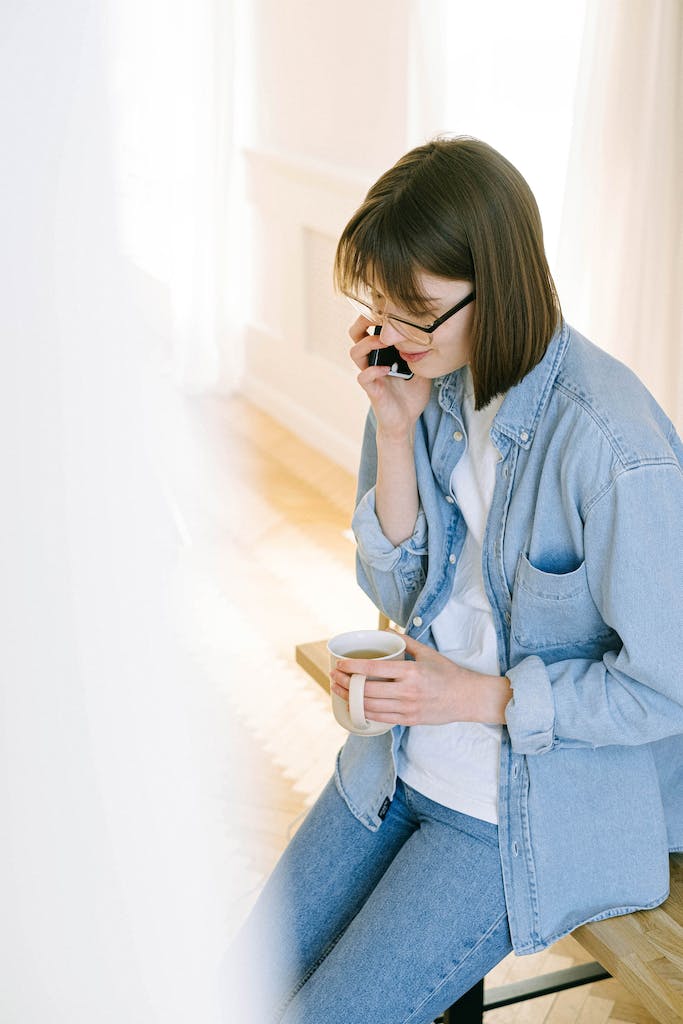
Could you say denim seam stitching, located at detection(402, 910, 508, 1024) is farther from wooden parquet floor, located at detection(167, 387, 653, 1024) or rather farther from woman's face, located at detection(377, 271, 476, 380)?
woman's face, located at detection(377, 271, 476, 380)

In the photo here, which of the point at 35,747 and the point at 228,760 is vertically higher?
the point at 35,747

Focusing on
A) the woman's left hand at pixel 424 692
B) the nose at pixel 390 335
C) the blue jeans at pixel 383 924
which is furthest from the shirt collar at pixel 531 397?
the blue jeans at pixel 383 924

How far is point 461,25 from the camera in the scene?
2.37 meters

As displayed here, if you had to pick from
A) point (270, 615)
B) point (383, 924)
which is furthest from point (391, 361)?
point (270, 615)

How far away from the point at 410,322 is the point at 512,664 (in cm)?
32

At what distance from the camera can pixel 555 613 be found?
3.13ft

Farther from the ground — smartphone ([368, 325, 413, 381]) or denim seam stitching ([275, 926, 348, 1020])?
smartphone ([368, 325, 413, 381])

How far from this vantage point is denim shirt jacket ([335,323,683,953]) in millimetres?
874

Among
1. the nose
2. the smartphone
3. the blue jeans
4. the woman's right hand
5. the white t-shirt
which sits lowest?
the blue jeans

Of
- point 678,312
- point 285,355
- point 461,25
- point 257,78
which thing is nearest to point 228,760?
point 678,312

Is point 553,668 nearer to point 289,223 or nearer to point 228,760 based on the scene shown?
point 228,760

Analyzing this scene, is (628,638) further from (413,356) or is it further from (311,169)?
(311,169)

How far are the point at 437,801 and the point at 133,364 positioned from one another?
2.39 feet

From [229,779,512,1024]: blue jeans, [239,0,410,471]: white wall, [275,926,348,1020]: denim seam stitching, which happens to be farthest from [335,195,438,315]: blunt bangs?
[239,0,410,471]: white wall
